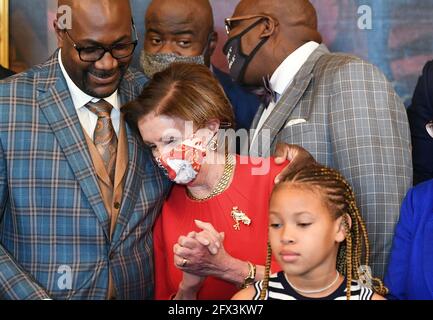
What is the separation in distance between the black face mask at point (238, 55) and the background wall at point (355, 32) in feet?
1.86

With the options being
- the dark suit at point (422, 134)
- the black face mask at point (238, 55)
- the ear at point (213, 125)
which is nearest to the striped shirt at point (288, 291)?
the ear at point (213, 125)

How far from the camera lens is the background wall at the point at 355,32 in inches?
134

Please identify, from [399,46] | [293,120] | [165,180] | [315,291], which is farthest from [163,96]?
[399,46]

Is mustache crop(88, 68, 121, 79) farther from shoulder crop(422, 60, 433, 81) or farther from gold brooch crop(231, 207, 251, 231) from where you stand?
shoulder crop(422, 60, 433, 81)

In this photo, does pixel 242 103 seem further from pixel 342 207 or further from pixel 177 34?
pixel 342 207

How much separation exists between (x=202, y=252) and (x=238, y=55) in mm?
1015

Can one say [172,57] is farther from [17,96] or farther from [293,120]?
[17,96]

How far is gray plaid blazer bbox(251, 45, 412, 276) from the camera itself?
2404mm

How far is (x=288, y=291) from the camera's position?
6.71 ft

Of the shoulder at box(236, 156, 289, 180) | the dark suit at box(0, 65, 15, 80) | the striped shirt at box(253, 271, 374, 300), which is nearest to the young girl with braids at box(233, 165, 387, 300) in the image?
the striped shirt at box(253, 271, 374, 300)

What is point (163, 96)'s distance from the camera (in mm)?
2322

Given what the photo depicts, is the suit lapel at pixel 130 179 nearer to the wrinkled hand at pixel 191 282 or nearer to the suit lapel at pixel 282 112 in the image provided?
the wrinkled hand at pixel 191 282

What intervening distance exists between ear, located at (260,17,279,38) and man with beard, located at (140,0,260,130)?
0.42 m

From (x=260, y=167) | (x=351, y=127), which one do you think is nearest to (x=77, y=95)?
(x=260, y=167)
